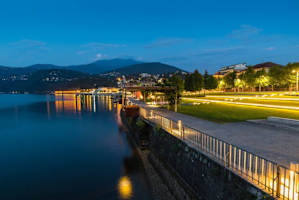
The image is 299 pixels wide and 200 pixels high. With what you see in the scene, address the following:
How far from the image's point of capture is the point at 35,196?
13766mm

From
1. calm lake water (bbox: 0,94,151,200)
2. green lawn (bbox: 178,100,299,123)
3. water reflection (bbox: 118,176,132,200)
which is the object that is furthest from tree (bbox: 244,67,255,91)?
water reflection (bbox: 118,176,132,200)

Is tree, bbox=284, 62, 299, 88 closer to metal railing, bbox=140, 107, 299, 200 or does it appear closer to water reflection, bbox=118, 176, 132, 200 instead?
water reflection, bbox=118, 176, 132, 200

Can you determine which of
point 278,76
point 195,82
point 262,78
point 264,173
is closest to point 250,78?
point 262,78

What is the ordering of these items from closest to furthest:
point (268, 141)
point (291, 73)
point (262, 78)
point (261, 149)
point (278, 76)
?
point (261, 149), point (268, 141), point (291, 73), point (278, 76), point (262, 78)

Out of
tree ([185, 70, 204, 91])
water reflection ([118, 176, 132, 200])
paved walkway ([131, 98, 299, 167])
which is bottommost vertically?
water reflection ([118, 176, 132, 200])

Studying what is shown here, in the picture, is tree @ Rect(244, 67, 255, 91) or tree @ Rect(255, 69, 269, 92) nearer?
tree @ Rect(255, 69, 269, 92)

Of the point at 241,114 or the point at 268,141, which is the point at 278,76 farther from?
the point at 268,141

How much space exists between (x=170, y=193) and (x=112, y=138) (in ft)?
61.3

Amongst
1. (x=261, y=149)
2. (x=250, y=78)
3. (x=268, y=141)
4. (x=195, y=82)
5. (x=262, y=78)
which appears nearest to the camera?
(x=261, y=149)

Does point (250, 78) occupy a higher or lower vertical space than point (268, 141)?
higher

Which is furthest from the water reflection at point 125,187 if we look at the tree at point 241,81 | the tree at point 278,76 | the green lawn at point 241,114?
the tree at point 241,81

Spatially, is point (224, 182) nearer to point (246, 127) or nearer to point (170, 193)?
point (170, 193)

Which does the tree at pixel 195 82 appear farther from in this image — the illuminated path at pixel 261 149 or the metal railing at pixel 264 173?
the metal railing at pixel 264 173

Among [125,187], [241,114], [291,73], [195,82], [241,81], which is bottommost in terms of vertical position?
[125,187]
